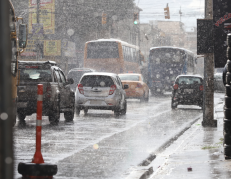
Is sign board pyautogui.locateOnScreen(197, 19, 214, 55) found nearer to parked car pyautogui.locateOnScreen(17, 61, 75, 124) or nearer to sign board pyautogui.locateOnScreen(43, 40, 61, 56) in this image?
parked car pyautogui.locateOnScreen(17, 61, 75, 124)

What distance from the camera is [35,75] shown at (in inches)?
572

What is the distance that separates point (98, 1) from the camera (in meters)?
60.1

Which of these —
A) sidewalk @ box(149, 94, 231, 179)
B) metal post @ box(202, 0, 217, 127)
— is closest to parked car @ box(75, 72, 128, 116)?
metal post @ box(202, 0, 217, 127)

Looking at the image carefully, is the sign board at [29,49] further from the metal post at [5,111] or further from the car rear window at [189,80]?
the metal post at [5,111]

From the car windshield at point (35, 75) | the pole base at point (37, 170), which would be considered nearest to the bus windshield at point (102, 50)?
the car windshield at point (35, 75)

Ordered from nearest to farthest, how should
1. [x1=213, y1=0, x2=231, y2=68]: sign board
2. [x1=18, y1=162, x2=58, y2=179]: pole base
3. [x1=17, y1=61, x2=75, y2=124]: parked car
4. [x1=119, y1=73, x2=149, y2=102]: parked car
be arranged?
[x1=18, y1=162, x2=58, y2=179]: pole base < [x1=213, y1=0, x2=231, y2=68]: sign board < [x1=17, y1=61, x2=75, y2=124]: parked car < [x1=119, y1=73, x2=149, y2=102]: parked car

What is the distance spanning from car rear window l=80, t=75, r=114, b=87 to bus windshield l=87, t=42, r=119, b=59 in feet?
63.6

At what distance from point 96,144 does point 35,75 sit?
4.92 metres

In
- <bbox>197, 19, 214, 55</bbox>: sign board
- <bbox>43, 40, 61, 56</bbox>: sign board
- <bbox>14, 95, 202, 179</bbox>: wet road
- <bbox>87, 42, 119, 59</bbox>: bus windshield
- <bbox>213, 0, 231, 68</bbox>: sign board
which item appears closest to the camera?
<bbox>14, 95, 202, 179</bbox>: wet road

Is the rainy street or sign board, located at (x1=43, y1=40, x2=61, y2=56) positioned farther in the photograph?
sign board, located at (x1=43, y1=40, x2=61, y2=56)

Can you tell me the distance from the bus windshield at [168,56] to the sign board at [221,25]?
95.6ft

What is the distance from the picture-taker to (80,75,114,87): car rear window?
18078 millimetres

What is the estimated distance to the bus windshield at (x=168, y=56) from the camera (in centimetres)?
4006

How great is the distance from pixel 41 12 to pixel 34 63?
114ft
